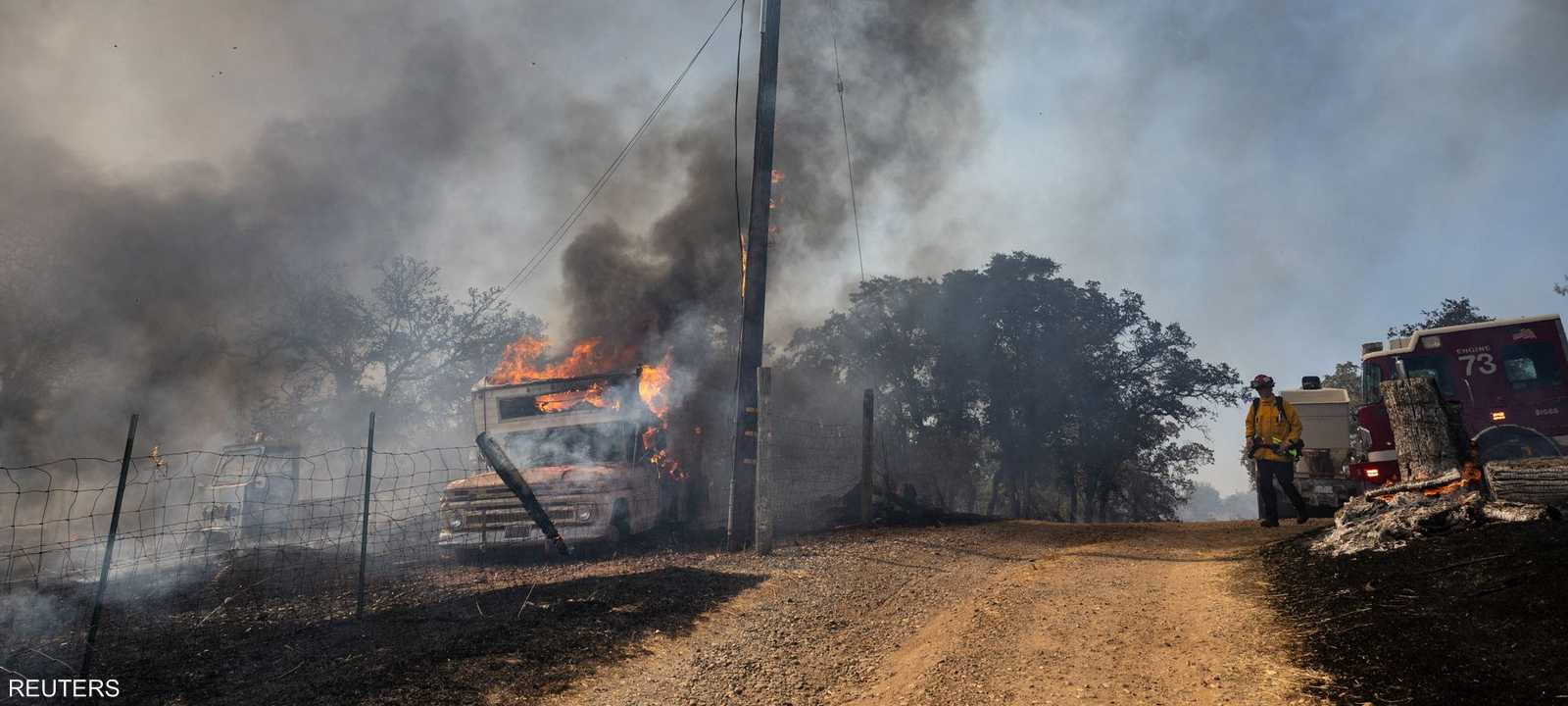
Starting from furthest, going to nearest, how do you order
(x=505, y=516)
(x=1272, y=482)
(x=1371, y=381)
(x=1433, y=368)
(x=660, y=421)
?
(x=1371, y=381) → (x=660, y=421) → (x=1433, y=368) → (x=505, y=516) → (x=1272, y=482)

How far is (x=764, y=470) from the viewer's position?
430 inches

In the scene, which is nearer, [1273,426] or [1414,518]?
[1414,518]

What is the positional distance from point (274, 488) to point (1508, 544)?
22.8 meters

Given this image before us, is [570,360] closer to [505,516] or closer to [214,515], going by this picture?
[505,516]

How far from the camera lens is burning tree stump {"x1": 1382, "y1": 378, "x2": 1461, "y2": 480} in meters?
7.68

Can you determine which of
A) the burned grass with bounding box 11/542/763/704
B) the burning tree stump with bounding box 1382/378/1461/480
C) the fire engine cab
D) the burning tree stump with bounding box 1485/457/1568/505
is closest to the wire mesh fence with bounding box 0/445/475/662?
the burned grass with bounding box 11/542/763/704

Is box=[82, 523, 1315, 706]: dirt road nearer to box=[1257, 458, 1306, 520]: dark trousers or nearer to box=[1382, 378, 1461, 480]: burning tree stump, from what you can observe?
box=[1257, 458, 1306, 520]: dark trousers

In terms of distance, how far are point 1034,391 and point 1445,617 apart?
91.1 ft

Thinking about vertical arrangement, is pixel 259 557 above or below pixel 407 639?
above

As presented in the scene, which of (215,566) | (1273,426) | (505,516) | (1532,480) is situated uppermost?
(1273,426)

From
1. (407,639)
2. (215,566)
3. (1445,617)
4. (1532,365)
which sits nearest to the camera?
(1445,617)

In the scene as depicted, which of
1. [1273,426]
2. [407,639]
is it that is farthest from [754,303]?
[1273,426]

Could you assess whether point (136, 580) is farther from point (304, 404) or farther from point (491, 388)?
point (304, 404)

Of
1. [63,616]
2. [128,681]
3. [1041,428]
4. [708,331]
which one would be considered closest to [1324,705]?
[128,681]
